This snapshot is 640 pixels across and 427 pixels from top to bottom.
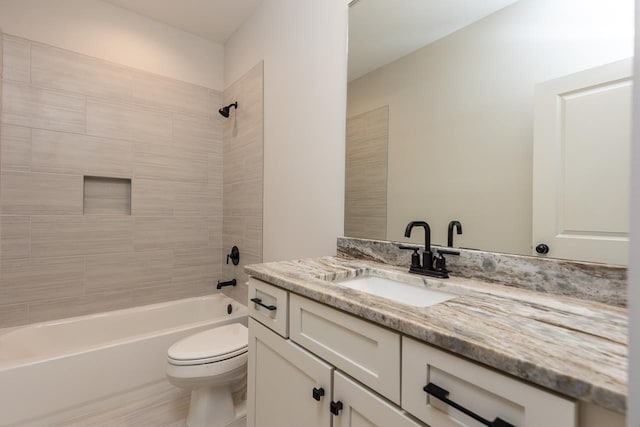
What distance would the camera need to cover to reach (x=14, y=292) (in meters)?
1.91

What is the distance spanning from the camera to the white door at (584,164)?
0.75 metres

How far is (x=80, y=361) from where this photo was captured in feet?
5.30

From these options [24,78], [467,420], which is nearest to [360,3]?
[467,420]

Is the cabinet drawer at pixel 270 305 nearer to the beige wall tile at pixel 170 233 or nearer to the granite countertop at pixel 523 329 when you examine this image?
the granite countertop at pixel 523 329

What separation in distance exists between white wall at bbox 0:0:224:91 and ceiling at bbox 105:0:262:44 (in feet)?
0.26

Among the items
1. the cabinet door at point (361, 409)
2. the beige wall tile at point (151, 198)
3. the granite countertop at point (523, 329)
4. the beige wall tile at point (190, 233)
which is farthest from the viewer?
the beige wall tile at point (190, 233)

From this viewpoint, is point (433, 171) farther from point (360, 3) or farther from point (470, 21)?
point (360, 3)

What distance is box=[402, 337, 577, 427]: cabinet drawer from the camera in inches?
17.4

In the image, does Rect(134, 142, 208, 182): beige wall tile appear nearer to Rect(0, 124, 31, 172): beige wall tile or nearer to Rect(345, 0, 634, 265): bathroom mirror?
Rect(0, 124, 31, 172): beige wall tile

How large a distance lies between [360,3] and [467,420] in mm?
1686

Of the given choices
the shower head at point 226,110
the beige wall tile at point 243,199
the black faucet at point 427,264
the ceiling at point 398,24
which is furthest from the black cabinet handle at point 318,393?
the shower head at point 226,110

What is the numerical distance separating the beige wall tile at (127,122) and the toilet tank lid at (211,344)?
1.64m

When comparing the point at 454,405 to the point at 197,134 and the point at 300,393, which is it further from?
the point at 197,134

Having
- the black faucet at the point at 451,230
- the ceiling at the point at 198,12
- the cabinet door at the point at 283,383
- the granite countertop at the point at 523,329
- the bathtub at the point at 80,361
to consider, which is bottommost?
the bathtub at the point at 80,361
